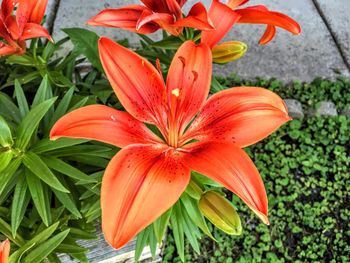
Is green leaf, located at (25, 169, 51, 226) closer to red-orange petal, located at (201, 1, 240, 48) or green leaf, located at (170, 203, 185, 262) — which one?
green leaf, located at (170, 203, 185, 262)

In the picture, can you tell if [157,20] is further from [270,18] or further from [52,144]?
[52,144]

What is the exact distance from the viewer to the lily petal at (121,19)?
937 mm

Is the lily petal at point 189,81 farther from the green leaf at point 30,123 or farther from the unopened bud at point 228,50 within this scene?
the green leaf at point 30,123

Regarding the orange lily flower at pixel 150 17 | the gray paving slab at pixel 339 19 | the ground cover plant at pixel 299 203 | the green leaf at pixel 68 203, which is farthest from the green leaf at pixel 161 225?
the gray paving slab at pixel 339 19

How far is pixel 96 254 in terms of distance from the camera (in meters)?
1.45

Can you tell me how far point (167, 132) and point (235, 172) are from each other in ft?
0.57

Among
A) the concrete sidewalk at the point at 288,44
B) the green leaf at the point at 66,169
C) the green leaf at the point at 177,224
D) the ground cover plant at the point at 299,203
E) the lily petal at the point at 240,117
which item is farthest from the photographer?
the concrete sidewalk at the point at 288,44

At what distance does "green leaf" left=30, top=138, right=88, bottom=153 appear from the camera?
102 centimetres

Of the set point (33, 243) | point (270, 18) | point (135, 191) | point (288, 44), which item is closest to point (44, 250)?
point (33, 243)

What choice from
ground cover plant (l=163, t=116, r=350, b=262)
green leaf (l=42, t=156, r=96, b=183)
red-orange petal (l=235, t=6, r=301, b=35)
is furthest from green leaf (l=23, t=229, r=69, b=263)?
ground cover plant (l=163, t=116, r=350, b=262)

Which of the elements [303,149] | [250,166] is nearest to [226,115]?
[250,166]

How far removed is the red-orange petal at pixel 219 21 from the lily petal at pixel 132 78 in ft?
0.49

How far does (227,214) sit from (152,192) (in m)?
0.21

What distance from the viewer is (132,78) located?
2.81 feet
